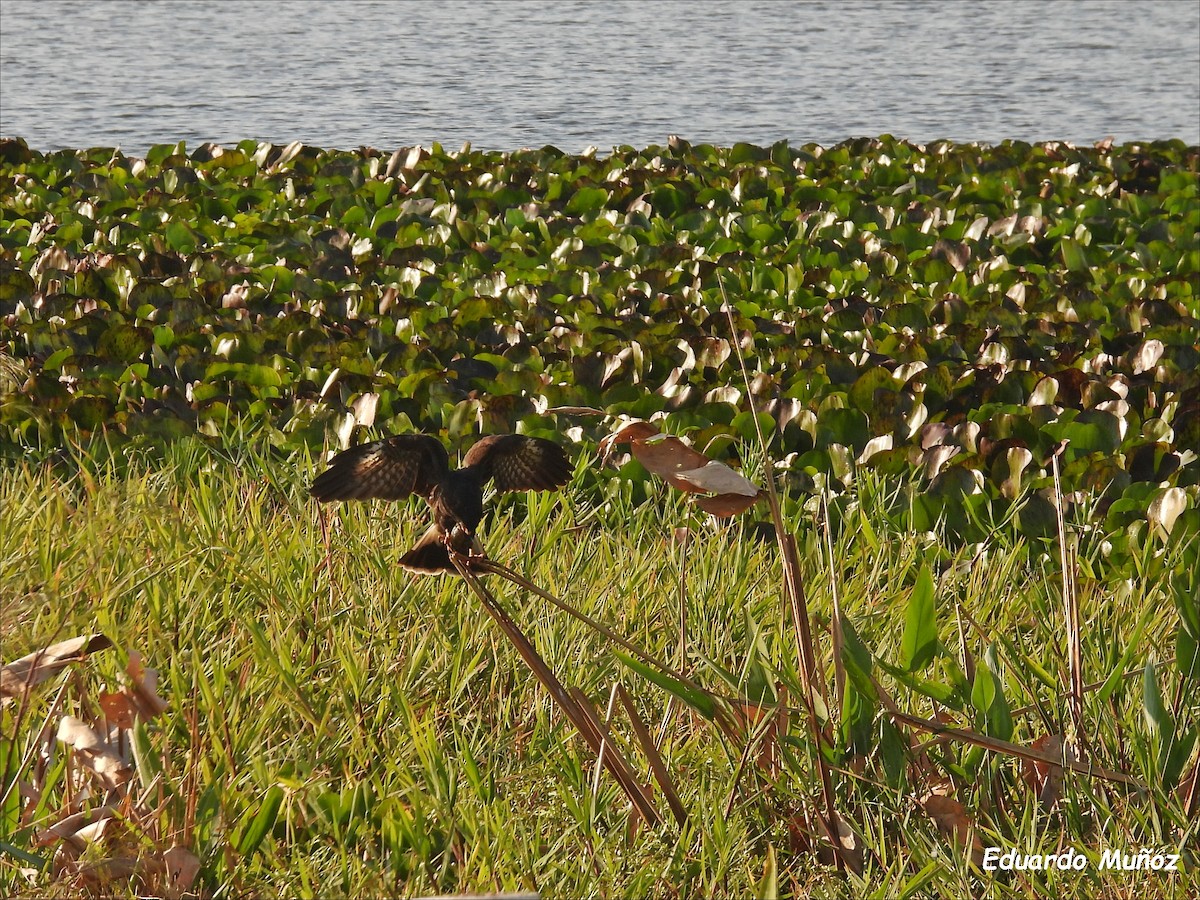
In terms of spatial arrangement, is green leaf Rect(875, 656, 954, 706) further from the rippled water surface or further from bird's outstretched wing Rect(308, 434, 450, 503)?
the rippled water surface

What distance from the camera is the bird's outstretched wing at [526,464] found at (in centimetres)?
126

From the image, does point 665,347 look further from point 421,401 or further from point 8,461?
point 8,461

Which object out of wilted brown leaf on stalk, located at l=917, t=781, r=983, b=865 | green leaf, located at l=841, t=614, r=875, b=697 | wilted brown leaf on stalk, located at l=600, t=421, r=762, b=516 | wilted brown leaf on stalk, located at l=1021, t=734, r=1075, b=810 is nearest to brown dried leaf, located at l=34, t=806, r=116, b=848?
wilted brown leaf on stalk, located at l=600, t=421, r=762, b=516

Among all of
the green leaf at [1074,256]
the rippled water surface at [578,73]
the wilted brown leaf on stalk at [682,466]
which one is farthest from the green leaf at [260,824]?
the rippled water surface at [578,73]

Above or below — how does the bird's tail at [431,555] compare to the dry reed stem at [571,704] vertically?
above

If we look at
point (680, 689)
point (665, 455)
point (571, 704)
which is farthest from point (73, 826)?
point (665, 455)

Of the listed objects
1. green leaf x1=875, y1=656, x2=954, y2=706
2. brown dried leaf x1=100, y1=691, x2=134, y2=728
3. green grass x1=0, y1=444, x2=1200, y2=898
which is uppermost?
brown dried leaf x1=100, y1=691, x2=134, y2=728

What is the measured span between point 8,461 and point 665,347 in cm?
145

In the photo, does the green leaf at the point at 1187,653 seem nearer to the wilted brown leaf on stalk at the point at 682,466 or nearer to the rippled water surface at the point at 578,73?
the wilted brown leaf on stalk at the point at 682,466

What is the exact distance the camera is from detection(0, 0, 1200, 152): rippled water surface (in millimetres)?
7047

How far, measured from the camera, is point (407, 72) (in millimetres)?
7668

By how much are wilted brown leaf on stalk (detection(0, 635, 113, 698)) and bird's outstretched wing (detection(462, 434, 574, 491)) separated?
0.38 meters

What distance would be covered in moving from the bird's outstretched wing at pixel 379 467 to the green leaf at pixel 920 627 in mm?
577

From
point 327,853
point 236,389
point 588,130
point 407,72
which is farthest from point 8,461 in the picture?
point 407,72
